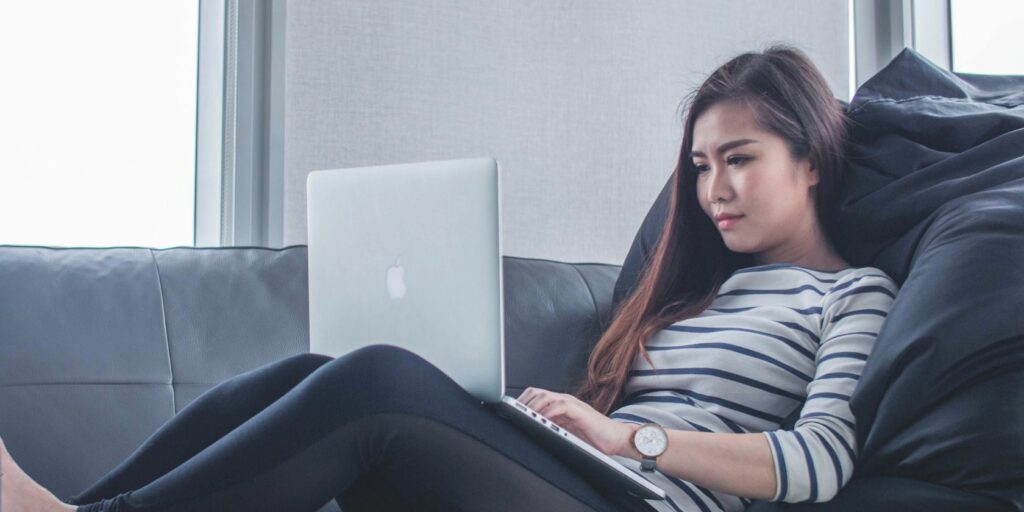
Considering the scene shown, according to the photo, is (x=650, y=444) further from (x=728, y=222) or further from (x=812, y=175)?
(x=812, y=175)

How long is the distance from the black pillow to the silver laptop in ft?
1.05

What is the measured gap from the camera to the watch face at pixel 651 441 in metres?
1.29

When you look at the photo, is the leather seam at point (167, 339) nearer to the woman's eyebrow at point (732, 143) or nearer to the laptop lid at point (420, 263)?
the laptop lid at point (420, 263)

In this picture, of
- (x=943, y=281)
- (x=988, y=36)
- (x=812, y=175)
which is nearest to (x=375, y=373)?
(x=943, y=281)

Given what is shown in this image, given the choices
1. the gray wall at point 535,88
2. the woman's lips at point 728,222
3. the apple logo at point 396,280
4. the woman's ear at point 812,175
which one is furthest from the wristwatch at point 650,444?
the gray wall at point 535,88

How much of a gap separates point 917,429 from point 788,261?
520 mm

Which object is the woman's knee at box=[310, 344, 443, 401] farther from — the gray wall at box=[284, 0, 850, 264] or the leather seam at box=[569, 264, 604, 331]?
the gray wall at box=[284, 0, 850, 264]

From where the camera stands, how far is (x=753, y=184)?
1630 mm

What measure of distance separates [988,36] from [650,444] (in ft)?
6.67

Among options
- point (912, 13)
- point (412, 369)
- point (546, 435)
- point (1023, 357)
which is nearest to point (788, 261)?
point (1023, 357)

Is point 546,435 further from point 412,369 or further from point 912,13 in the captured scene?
point 912,13

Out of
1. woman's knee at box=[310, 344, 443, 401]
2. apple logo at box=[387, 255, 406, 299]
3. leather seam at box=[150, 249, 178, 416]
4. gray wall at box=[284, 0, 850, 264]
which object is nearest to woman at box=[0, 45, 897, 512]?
woman's knee at box=[310, 344, 443, 401]

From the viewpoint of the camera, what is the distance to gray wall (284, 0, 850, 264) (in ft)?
7.71

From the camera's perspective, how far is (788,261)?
1.71 meters
